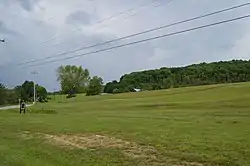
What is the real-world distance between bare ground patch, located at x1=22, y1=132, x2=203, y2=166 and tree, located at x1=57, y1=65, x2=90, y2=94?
146755 mm

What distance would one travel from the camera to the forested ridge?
123m

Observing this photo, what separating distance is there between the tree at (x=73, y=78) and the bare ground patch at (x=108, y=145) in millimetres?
146755

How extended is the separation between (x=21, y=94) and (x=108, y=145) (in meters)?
117

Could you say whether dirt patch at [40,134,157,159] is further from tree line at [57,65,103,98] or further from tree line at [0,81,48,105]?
tree line at [57,65,103,98]

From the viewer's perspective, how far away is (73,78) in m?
177

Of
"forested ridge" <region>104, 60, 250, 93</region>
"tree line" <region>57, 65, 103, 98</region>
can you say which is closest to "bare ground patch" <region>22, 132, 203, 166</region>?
"forested ridge" <region>104, 60, 250, 93</region>

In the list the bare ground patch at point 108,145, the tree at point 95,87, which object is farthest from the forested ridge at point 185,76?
the bare ground patch at point 108,145

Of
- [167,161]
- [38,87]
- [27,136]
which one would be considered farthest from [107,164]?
[38,87]

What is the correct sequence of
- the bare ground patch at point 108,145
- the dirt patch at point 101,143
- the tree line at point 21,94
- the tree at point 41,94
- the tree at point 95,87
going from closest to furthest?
1. the bare ground patch at point 108,145
2. the dirt patch at point 101,143
3. the tree line at point 21,94
4. the tree at point 41,94
5. the tree at point 95,87

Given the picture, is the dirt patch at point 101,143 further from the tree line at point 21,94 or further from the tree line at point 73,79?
the tree line at point 73,79

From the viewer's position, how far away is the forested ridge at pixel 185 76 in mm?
123250

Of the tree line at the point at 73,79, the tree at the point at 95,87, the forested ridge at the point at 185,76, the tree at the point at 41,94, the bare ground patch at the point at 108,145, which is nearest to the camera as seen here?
the bare ground patch at the point at 108,145

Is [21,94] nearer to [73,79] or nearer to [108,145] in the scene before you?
[73,79]

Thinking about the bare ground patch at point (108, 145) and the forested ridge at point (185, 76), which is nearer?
the bare ground patch at point (108, 145)
